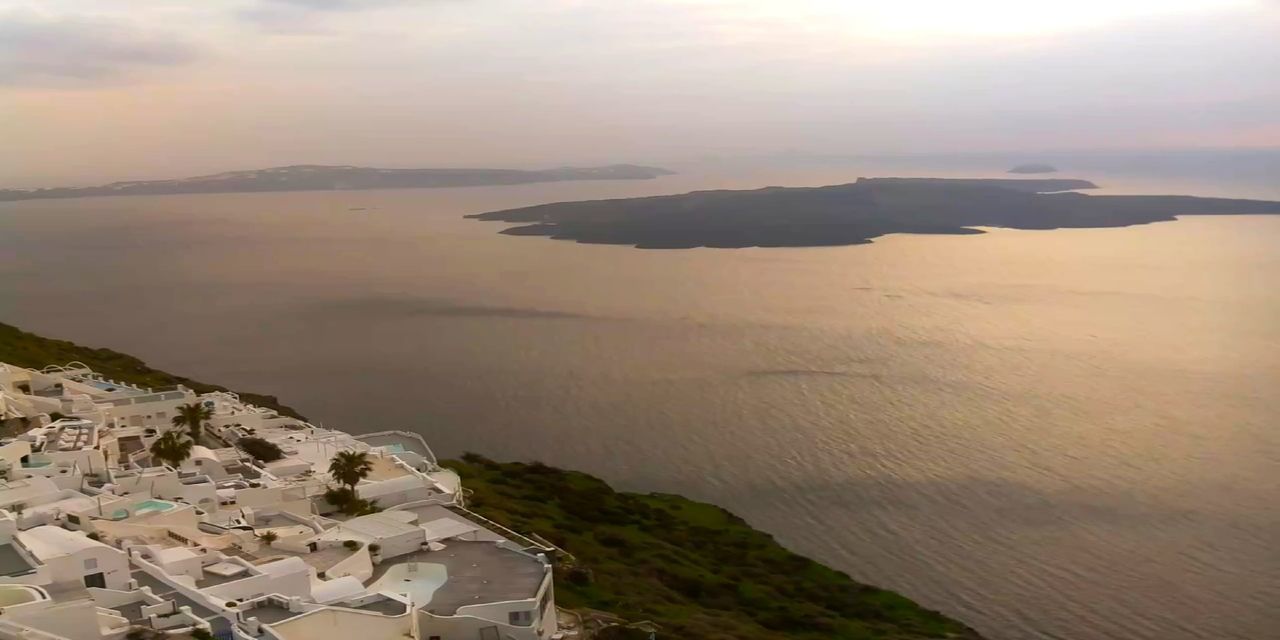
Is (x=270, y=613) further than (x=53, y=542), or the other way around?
(x=53, y=542)

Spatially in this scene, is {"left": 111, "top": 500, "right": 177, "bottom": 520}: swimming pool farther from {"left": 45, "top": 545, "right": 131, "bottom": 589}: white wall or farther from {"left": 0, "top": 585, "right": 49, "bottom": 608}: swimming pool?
{"left": 0, "top": 585, "right": 49, "bottom": 608}: swimming pool

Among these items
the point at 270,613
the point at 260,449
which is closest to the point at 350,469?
the point at 260,449

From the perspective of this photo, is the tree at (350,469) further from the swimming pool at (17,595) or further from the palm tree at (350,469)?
the swimming pool at (17,595)

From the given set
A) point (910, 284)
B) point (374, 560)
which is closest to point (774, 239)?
point (910, 284)

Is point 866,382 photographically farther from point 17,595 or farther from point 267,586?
point 17,595

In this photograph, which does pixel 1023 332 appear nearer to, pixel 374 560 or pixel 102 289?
pixel 374 560

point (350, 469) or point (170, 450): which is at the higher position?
point (170, 450)

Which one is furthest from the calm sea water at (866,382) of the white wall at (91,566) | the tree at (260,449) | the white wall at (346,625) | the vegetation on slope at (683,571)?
the white wall at (91,566)
